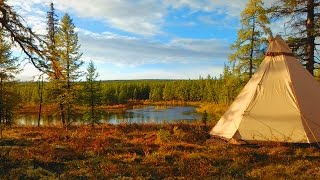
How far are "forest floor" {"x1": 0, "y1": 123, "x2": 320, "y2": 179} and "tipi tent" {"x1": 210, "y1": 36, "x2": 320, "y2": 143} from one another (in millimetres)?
633

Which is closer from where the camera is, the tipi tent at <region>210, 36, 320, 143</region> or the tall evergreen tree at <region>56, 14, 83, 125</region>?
the tipi tent at <region>210, 36, 320, 143</region>

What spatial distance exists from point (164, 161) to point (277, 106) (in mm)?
6462

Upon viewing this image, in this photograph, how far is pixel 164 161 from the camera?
12641 mm

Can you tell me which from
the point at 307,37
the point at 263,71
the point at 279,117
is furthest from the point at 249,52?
the point at 279,117

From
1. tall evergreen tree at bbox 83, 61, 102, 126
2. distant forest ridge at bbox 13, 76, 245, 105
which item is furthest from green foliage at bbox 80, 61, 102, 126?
distant forest ridge at bbox 13, 76, 245, 105

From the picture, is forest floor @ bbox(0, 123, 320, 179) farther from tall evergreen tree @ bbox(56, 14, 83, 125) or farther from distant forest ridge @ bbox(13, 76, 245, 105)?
distant forest ridge @ bbox(13, 76, 245, 105)

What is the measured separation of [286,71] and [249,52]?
13926 mm

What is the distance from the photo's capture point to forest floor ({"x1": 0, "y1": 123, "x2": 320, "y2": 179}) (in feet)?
35.8

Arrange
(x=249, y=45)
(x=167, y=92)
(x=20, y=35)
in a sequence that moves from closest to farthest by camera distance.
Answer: (x=20, y=35) → (x=249, y=45) → (x=167, y=92)

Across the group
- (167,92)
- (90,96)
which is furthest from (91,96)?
(167,92)

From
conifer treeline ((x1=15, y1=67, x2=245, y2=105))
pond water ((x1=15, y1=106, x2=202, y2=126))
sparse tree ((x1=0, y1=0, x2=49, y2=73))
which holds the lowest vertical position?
pond water ((x1=15, y1=106, x2=202, y2=126))

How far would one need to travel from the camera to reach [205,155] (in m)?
13.4

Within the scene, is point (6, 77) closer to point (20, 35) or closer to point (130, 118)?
point (20, 35)

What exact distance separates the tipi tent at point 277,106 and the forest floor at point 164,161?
2.08ft
